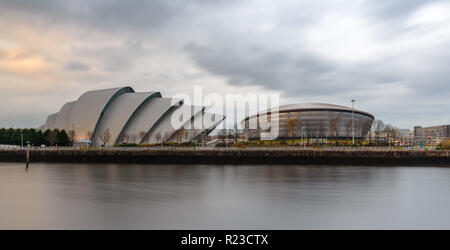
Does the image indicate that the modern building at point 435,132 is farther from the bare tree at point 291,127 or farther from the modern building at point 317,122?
the bare tree at point 291,127

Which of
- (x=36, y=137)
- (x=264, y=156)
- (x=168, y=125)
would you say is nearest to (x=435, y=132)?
(x=168, y=125)

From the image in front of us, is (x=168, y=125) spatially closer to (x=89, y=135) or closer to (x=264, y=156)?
(x=89, y=135)

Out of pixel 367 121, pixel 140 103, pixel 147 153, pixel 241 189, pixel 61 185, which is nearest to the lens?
pixel 241 189

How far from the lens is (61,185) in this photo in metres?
22.2

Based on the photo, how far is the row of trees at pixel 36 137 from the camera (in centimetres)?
6334

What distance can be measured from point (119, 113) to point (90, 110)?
21.8ft

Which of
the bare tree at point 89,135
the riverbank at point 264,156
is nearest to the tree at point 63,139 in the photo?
the bare tree at point 89,135

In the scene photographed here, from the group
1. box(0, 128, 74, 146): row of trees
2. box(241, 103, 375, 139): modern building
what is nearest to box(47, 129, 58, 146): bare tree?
box(0, 128, 74, 146): row of trees

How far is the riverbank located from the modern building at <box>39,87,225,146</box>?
18.8 m

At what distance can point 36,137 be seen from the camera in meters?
65.4
